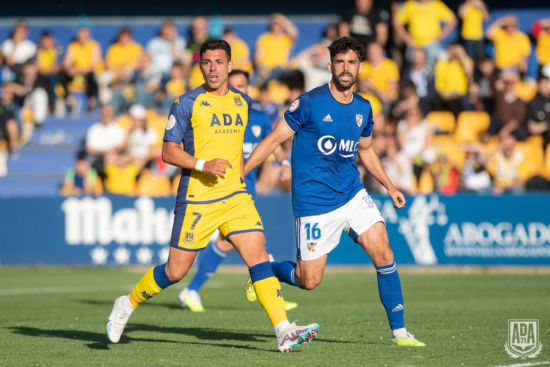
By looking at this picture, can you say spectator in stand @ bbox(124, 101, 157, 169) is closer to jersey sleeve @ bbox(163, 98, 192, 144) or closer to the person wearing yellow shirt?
the person wearing yellow shirt

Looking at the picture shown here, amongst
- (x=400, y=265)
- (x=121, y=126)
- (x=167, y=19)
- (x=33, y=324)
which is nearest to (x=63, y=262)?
(x=121, y=126)

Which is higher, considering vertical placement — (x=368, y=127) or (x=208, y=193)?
(x=368, y=127)

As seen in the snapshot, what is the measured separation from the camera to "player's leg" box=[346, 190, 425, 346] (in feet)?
23.5

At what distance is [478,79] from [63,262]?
36.1ft

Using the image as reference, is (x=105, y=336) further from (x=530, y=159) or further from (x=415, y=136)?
(x=530, y=159)

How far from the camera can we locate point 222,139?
23.2ft

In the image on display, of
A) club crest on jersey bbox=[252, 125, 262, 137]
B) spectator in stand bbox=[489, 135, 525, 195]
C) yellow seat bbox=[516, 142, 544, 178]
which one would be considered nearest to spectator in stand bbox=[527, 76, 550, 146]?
yellow seat bbox=[516, 142, 544, 178]

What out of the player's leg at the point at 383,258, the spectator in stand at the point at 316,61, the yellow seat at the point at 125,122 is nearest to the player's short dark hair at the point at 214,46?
the player's leg at the point at 383,258

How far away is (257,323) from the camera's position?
8969 mm

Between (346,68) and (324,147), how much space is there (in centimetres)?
74

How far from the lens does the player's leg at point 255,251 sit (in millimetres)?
6828

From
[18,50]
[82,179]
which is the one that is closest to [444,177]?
[82,179]

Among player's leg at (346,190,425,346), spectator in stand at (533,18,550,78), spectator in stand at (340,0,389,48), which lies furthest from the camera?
spectator in stand at (533,18,550,78)

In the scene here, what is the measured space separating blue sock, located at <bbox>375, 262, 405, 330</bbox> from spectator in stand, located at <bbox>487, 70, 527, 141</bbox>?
1247cm
